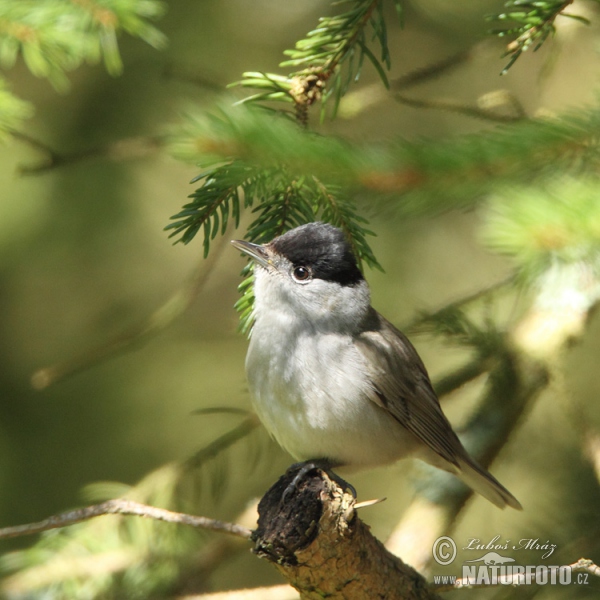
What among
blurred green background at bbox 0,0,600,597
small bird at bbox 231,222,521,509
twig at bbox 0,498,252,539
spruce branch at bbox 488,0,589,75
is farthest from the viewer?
blurred green background at bbox 0,0,600,597

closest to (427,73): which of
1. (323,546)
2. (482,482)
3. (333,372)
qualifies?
(333,372)

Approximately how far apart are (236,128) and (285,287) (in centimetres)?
170

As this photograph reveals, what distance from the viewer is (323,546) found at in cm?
218

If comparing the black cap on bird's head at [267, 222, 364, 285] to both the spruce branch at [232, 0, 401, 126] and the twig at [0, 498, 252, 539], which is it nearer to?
the spruce branch at [232, 0, 401, 126]

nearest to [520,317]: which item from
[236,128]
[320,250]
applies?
[320,250]

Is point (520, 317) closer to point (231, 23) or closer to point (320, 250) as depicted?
point (320, 250)

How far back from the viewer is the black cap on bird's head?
281 centimetres

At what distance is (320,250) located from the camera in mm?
2973

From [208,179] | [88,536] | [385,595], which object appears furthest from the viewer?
[88,536]

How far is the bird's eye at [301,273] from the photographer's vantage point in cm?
313

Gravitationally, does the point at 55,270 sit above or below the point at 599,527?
above

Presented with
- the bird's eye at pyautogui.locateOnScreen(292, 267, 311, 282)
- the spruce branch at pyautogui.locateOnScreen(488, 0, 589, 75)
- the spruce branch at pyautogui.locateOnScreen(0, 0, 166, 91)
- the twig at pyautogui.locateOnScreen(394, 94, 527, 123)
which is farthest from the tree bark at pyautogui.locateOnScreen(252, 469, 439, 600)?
the spruce branch at pyautogui.locateOnScreen(0, 0, 166, 91)

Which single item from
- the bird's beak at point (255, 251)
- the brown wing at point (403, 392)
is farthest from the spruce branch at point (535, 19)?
the brown wing at point (403, 392)

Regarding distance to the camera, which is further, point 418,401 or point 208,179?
point 418,401
